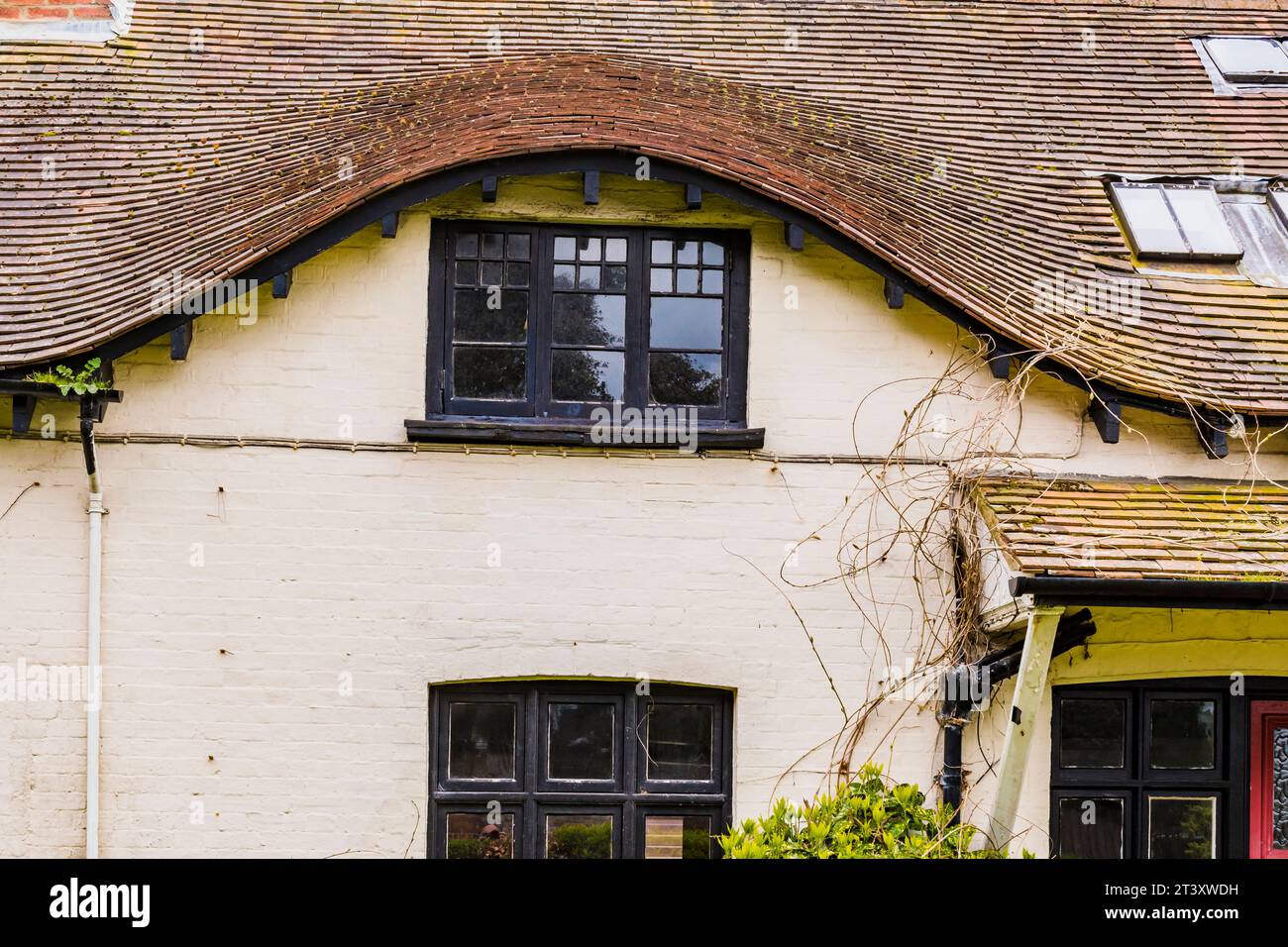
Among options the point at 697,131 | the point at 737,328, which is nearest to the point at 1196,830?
the point at 737,328

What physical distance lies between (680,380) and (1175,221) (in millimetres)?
3429

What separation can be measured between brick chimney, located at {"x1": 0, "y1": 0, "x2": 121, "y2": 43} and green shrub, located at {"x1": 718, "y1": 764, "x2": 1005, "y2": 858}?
7.10m

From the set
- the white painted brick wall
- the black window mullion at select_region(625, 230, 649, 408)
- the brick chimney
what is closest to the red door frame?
the white painted brick wall

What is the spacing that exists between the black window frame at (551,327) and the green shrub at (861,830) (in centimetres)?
220

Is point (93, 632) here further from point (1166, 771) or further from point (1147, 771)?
point (1166, 771)

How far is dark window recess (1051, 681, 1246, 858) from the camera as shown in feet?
25.5

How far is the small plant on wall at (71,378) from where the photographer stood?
23.6 feet

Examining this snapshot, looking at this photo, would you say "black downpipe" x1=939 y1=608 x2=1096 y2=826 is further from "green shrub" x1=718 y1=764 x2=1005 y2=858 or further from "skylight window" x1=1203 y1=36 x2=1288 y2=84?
"skylight window" x1=1203 y1=36 x2=1288 y2=84

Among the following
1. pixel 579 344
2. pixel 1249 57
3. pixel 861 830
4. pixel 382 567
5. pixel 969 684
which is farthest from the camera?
pixel 1249 57

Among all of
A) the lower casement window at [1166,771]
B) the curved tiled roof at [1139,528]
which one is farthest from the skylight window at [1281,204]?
the lower casement window at [1166,771]

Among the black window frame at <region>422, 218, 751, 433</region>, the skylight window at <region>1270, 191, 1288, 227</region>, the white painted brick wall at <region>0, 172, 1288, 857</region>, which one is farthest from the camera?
the skylight window at <region>1270, 191, 1288, 227</region>

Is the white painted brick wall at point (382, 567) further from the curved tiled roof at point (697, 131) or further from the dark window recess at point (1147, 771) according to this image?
the curved tiled roof at point (697, 131)

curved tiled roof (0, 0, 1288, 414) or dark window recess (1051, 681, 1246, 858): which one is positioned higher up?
curved tiled roof (0, 0, 1288, 414)

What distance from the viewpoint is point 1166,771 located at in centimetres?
783
